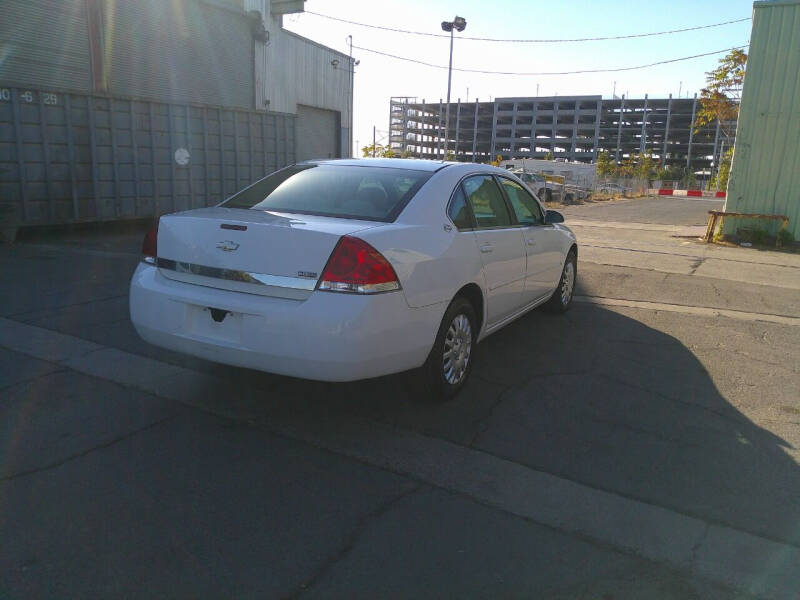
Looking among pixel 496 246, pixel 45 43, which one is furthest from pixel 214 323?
pixel 45 43

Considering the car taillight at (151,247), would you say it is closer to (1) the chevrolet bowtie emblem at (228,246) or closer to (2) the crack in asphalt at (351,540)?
(1) the chevrolet bowtie emblem at (228,246)

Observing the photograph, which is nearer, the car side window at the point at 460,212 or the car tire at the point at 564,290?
the car side window at the point at 460,212

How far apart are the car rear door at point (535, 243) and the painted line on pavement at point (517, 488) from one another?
2350 millimetres

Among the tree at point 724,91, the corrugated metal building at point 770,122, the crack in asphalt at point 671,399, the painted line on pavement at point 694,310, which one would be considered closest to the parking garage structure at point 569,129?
the tree at point 724,91

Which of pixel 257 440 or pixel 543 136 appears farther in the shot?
pixel 543 136

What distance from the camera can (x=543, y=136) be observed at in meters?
133

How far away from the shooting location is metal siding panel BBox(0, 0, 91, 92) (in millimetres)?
12508

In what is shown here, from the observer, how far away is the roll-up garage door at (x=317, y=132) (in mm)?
21984

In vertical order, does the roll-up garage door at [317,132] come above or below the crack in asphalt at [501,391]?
above

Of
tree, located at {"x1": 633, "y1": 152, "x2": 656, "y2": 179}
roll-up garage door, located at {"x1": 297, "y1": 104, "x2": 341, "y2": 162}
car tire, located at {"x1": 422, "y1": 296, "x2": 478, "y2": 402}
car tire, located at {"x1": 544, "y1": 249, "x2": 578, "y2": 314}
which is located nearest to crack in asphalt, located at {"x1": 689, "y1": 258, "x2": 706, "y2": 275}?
car tire, located at {"x1": 544, "y1": 249, "x2": 578, "y2": 314}

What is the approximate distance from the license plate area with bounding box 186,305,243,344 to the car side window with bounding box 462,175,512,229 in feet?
6.59

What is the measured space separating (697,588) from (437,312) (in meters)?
2.02

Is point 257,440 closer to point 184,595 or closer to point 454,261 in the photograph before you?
point 184,595

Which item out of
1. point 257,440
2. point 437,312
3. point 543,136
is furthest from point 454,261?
point 543,136
